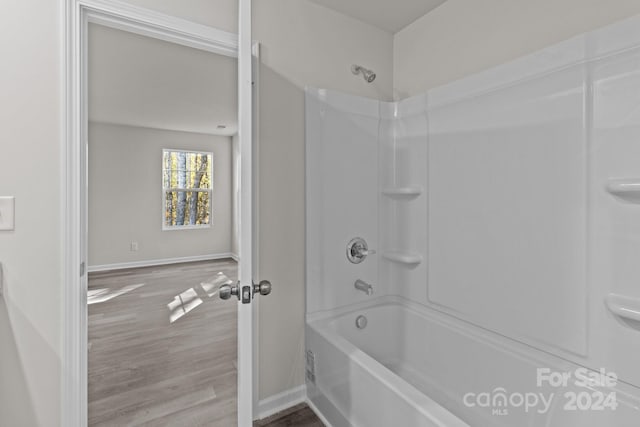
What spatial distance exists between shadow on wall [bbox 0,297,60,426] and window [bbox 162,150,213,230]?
15.0 ft

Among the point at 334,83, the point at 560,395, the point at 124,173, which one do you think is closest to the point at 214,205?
the point at 124,173

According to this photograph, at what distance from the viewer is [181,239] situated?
568 cm

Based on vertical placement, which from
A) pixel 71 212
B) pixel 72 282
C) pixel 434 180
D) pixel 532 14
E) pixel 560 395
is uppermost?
pixel 532 14

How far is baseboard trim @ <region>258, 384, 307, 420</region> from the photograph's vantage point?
1752 millimetres

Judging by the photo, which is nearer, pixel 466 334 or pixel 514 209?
pixel 514 209

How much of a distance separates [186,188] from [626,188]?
5.87 metres

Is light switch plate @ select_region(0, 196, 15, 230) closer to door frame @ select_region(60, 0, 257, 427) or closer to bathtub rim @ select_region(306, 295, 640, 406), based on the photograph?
door frame @ select_region(60, 0, 257, 427)

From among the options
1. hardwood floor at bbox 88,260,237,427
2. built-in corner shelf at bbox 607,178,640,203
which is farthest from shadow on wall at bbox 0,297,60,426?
built-in corner shelf at bbox 607,178,640,203

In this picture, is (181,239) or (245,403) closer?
(245,403)

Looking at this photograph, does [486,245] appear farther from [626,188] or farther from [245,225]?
[245,225]

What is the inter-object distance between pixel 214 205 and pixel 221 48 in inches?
184

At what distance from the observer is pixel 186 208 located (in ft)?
19.0

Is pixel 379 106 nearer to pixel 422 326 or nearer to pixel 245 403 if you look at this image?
pixel 422 326

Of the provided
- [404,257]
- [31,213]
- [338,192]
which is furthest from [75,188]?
[404,257]
